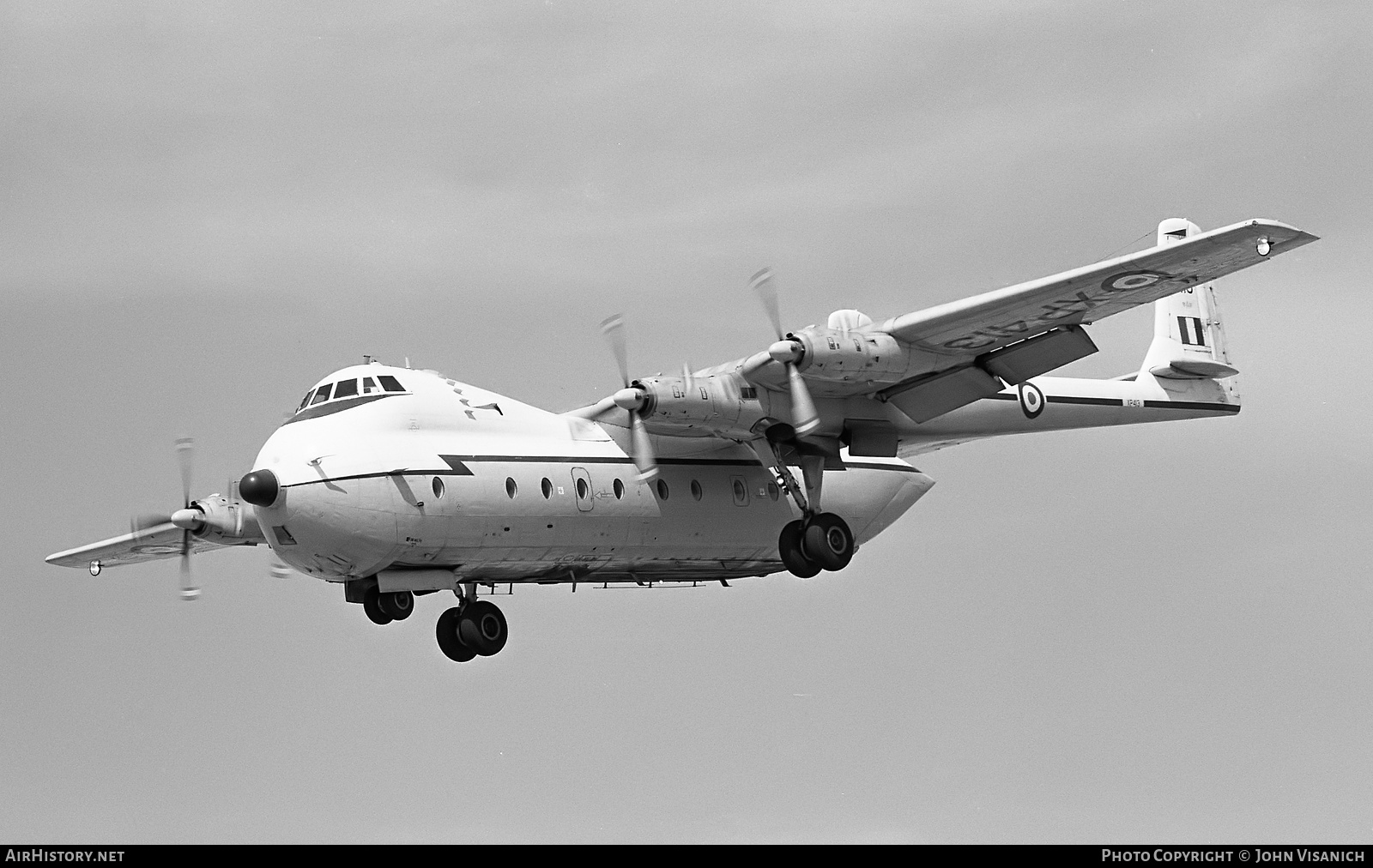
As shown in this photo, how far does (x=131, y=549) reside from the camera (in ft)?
99.5

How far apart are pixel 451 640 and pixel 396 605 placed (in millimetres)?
1023

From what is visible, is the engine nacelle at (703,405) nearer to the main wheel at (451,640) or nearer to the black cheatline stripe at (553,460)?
the black cheatline stripe at (553,460)

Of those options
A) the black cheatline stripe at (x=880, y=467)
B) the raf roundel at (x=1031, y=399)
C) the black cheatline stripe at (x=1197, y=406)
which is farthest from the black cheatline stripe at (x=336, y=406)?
the black cheatline stripe at (x=1197, y=406)

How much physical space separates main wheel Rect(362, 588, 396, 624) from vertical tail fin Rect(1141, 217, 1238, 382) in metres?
12.9

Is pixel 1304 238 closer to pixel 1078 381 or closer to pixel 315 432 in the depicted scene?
pixel 1078 381

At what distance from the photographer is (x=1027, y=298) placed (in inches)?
935

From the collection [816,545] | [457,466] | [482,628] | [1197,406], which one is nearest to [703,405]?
[816,545]

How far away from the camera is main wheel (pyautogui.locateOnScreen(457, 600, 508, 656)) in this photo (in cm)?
2600

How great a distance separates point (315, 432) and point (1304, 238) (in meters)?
12.4

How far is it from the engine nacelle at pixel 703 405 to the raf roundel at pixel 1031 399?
511 cm

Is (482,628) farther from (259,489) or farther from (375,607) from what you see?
(259,489)

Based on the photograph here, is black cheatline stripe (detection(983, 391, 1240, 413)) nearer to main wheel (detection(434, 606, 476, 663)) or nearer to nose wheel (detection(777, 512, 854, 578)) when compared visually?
nose wheel (detection(777, 512, 854, 578))

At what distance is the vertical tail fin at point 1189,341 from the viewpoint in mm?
30109
